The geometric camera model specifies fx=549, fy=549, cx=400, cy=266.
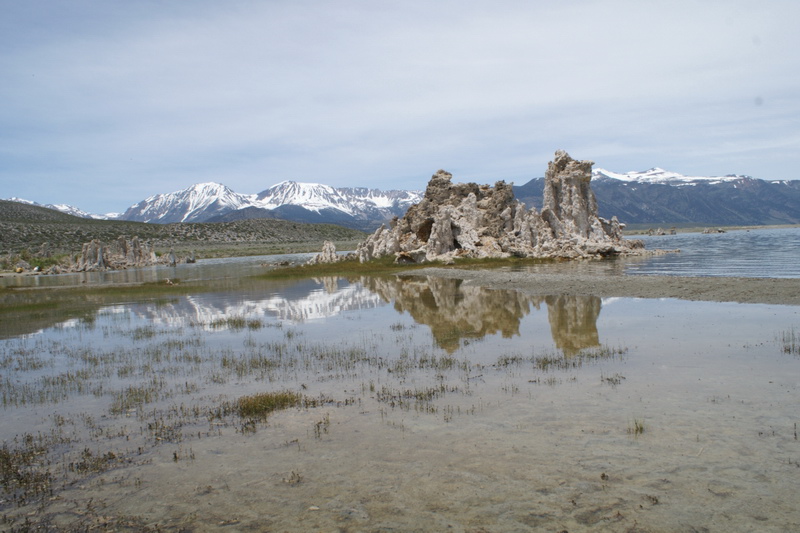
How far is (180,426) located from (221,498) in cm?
307

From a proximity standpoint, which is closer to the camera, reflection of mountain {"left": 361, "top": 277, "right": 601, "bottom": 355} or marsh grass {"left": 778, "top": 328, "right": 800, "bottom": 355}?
marsh grass {"left": 778, "top": 328, "right": 800, "bottom": 355}

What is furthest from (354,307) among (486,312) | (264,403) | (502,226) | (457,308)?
(502,226)

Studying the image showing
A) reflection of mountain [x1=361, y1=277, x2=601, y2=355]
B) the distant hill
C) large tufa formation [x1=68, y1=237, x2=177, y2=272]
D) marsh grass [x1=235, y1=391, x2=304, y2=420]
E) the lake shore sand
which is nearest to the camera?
marsh grass [x1=235, y1=391, x2=304, y2=420]

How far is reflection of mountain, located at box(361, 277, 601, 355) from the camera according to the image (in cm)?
1580

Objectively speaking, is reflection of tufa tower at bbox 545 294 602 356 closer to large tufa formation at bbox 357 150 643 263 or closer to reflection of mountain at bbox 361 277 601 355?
reflection of mountain at bbox 361 277 601 355

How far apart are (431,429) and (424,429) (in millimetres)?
111

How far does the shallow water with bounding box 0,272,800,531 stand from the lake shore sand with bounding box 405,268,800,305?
4.35m

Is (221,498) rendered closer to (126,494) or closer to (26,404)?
(126,494)

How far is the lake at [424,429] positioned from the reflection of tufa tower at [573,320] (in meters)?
0.22

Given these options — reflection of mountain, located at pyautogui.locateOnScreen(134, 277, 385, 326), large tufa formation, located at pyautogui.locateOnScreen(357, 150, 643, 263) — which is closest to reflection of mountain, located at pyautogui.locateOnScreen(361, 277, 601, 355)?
reflection of mountain, located at pyautogui.locateOnScreen(134, 277, 385, 326)

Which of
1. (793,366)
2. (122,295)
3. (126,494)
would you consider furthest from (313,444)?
(122,295)

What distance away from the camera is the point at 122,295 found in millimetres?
36812

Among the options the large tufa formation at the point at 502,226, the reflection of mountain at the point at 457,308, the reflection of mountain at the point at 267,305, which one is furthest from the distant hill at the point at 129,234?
the reflection of mountain at the point at 457,308

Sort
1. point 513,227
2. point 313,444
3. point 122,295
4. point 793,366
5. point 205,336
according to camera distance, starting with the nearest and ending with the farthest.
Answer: point 313,444 → point 793,366 → point 205,336 → point 122,295 → point 513,227
